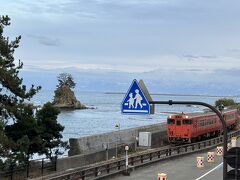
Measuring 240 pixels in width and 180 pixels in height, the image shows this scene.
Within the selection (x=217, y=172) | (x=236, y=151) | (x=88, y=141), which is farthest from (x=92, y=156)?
(x=236, y=151)

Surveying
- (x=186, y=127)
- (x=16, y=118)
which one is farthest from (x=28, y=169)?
(x=186, y=127)

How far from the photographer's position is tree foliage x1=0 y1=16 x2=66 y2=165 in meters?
23.8

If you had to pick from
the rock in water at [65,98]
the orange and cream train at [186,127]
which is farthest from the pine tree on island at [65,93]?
the orange and cream train at [186,127]

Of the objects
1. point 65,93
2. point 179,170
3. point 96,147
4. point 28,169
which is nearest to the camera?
point 28,169

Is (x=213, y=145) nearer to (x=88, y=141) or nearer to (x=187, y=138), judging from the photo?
(x=187, y=138)

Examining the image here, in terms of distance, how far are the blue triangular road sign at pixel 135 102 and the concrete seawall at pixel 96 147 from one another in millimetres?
16028

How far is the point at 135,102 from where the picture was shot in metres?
11.9

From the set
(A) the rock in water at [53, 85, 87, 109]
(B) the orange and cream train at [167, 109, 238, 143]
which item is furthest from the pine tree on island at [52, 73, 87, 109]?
(B) the orange and cream train at [167, 109, 238, 143]

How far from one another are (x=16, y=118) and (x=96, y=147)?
31.1ft

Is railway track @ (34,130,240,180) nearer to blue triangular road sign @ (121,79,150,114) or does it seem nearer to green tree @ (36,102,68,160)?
green tree @ (36,102,68,160)

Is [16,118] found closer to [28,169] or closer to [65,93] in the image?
[28,169]

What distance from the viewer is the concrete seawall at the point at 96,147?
28.1 m

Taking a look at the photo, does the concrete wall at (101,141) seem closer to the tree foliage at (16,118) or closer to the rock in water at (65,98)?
the tree foliage at (16,118)

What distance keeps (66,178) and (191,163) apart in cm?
1211
